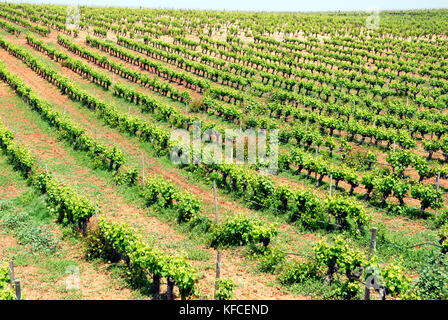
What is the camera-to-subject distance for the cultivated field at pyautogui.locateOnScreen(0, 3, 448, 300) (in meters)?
13.4

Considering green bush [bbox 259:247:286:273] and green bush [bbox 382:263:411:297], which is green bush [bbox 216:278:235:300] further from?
green bush [bbox 382:263:411:297]

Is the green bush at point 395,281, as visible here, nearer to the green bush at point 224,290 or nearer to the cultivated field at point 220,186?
the cultivated field at point 220,186

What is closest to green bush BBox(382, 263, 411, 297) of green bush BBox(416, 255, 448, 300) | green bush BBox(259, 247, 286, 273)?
green bush BBox(416, 255, 448, 300)

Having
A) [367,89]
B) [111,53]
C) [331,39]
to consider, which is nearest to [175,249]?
[367,89]

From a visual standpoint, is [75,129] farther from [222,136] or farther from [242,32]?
[242,32]

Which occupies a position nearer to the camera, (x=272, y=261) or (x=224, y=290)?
(x=224, y=290)

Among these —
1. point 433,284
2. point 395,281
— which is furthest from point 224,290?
point 433,284

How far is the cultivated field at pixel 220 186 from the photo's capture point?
1335 cm

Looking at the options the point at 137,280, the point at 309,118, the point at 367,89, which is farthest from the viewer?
the point at 367,89

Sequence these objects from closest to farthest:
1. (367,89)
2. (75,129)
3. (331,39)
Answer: (75,129) → (367,89) → (331,39)

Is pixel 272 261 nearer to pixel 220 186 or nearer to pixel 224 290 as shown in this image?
pixel 224 290

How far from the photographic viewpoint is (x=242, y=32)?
7419 centimetres

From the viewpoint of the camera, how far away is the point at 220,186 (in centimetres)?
2167

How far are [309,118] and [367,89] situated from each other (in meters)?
13.3
